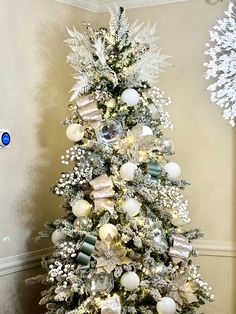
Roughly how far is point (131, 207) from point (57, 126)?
1169 mm

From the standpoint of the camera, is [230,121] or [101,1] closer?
[230,121]

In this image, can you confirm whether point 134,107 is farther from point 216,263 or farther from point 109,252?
point 216,263

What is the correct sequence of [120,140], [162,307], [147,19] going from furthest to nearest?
1. [147,19]
2. [120,140]
3. [162,307]

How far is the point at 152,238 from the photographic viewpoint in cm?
256

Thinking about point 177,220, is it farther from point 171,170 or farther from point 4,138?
point 4,138

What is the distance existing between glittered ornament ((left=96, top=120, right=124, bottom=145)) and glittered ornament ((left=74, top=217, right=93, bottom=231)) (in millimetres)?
460

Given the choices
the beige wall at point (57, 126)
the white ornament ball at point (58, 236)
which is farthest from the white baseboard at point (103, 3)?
the white ornament ball at point (58, 236)

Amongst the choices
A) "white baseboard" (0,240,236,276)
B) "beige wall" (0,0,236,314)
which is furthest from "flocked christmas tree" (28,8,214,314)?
"beige wall" (0,0,236,314)

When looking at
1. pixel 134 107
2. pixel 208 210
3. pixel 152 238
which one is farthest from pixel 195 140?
pixel 152 238

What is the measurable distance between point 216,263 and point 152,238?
97cm

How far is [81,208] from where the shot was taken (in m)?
2.59

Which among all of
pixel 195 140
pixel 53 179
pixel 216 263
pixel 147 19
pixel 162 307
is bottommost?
pixel 162 307

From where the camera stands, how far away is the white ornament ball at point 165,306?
2.49 meters

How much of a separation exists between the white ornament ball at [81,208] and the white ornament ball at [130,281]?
16.0 inches
